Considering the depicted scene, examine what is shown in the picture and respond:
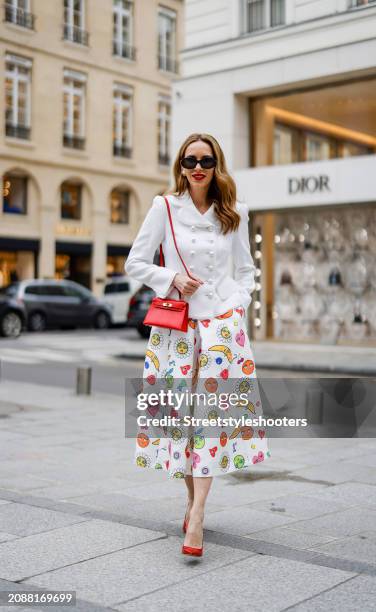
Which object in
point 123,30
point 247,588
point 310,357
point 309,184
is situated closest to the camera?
point 247,588

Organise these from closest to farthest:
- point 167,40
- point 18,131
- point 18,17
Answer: point 18,17 → point 18,131 → point 167,40

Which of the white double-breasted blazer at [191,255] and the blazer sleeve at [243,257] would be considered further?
the blazer sleeve at [243,257]

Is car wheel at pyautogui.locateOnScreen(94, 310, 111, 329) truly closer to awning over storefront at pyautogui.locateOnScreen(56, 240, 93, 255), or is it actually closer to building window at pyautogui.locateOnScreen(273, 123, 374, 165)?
awning over storefront at pyautogui.locateOnScreen(56, 240, 93, 255)

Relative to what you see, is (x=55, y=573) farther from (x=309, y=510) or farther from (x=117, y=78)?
(x=117, y=78)

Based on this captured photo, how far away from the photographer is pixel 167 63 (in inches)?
1566

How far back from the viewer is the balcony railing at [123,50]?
3731cm

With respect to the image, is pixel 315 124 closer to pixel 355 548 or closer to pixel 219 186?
pixel 219 186

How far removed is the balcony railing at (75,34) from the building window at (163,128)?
4.92 metres

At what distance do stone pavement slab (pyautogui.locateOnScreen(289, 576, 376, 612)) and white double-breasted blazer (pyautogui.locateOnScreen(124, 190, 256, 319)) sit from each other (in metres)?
1.38

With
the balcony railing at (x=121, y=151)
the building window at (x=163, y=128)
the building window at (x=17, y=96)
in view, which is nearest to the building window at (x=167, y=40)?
the building window at (x=163, y=128)

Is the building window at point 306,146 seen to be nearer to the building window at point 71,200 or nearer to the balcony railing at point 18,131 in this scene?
the balcony railing at point 18,131

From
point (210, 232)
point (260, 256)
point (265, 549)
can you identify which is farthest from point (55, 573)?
point (260, 256)

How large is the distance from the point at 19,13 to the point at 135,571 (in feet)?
107

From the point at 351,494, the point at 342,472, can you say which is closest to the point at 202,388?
the point at 351,494
